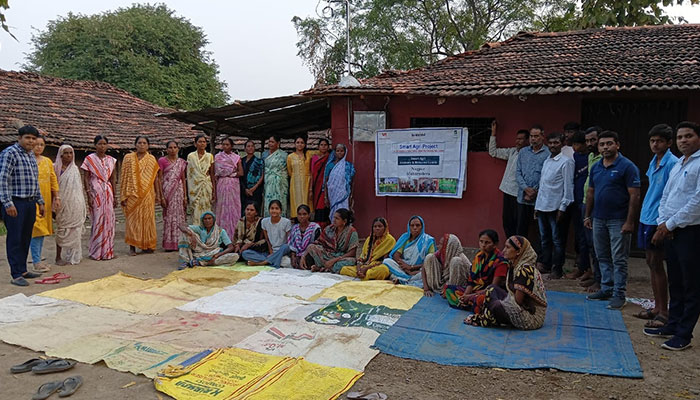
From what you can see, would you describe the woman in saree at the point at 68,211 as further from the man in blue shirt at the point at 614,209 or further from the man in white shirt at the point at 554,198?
the man in blue shirt at the point at 614,209

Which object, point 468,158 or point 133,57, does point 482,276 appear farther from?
point 133,57

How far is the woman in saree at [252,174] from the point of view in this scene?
327 inches

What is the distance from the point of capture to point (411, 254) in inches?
239

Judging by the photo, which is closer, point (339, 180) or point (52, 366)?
point (52, 366)

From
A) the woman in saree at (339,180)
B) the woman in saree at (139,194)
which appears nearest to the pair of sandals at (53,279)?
the woman in saree at (139,194)

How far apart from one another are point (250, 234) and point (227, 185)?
Answer: 133 cm

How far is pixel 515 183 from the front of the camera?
6738mm

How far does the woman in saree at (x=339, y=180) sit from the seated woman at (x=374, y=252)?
1411 millimetres

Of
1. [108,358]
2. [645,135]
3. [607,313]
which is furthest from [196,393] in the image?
[645,135]

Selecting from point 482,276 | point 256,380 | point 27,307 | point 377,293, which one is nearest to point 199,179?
point 27,307

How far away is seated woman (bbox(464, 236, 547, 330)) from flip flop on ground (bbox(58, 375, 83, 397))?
2.93 meters

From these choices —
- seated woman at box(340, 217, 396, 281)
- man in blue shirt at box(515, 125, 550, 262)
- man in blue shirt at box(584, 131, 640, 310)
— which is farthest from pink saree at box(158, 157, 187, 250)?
man in blue shirt at box(584, 131, 640, 310)

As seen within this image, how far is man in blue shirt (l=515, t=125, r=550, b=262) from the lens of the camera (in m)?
6.37

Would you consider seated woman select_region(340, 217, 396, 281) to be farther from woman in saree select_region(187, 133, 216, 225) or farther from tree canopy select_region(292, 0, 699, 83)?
tree canopy select_region(292, 0, 699, 83)
